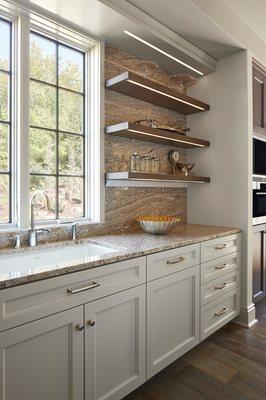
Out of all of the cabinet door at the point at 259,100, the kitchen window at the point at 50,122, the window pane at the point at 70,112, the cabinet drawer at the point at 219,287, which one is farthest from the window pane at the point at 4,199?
the cabinet door at the point at 259,100

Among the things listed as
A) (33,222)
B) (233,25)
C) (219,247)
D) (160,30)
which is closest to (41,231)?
(33,222)

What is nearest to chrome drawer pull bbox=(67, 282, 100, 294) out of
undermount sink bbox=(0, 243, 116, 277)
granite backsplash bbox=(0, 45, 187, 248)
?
undermount sink bbox=(0, 243, 116, 277)

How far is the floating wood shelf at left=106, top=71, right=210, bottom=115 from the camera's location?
2.19 metres

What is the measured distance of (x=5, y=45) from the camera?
6.21 ft

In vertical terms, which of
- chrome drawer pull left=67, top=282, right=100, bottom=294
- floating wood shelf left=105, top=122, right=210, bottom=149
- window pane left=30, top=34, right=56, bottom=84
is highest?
window pane left=30, top=34, right=56, bottom=84

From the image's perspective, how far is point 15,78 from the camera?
1905 mm

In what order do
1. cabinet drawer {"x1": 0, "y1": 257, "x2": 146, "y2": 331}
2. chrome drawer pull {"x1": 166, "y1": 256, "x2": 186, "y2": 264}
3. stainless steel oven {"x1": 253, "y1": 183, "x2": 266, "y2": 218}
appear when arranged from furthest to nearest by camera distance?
stainless steel oven {"x1": 253, "y1": 183, "x2": 266, "y2": 218} < chrome drawer pull {"x1": 166, "y1": 256, "x2": 186, "y2": 264} < cabinet drawer {"x1": 0, "y1": 257, "x2": 146, "y2": 331}

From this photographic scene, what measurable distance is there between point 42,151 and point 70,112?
43cm

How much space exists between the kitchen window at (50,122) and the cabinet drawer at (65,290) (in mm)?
763

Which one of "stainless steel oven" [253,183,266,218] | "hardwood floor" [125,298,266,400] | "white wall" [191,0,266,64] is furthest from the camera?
"stainless steel oven" [253,183,266,218]

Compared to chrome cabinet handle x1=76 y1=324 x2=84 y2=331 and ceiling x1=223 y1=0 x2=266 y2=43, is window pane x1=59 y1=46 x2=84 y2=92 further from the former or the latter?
chrome cabinet handle x1=76 y1=324 x2=84 y2=331

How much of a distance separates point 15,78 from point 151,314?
1.82m

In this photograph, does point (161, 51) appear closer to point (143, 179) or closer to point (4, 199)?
point (143, 179)

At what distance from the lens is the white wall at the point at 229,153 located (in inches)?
104
